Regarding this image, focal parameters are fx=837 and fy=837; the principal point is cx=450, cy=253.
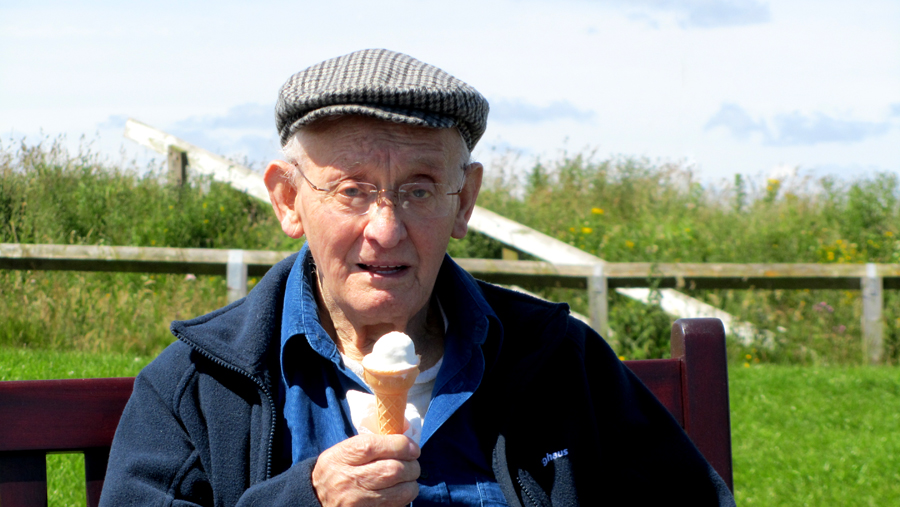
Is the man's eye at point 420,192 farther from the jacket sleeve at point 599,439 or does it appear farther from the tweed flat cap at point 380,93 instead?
the jacket sleeve at point 599,439

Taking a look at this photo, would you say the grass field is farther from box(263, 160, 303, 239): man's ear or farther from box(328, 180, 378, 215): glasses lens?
box(328, 180, 378, 215): glasses lens

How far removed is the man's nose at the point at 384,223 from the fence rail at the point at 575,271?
4.54 meters

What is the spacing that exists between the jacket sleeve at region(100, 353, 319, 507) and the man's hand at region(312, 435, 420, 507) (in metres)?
0.06

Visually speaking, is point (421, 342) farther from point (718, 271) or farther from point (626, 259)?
point (626, 259)

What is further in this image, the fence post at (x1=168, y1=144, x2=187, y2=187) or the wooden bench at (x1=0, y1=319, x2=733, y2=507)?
the fence post at (x1=168, y1=144, x2=187, y2=187)

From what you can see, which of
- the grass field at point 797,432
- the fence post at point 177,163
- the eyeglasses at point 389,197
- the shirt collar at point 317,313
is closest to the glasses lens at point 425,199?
the eyeglasses at point 389,197

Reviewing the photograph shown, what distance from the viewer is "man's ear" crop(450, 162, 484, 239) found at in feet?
7.44

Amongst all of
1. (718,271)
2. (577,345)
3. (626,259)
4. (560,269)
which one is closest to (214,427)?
(577,345)

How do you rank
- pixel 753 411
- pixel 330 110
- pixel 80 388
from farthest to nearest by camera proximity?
pixel 753 411 < pixel 330 110 < pixel 80 388

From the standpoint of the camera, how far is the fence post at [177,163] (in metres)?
10.4

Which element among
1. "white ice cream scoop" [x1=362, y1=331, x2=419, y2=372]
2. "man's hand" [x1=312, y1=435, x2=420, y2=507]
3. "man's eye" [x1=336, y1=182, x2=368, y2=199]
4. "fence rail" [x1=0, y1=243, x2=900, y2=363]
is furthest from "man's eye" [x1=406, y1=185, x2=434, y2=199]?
"fence rail" [x1=0, y1=243, x2=900, y2=363]

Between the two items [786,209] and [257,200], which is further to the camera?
[786,209]

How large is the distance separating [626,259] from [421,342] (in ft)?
19.5

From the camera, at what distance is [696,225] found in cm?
980
